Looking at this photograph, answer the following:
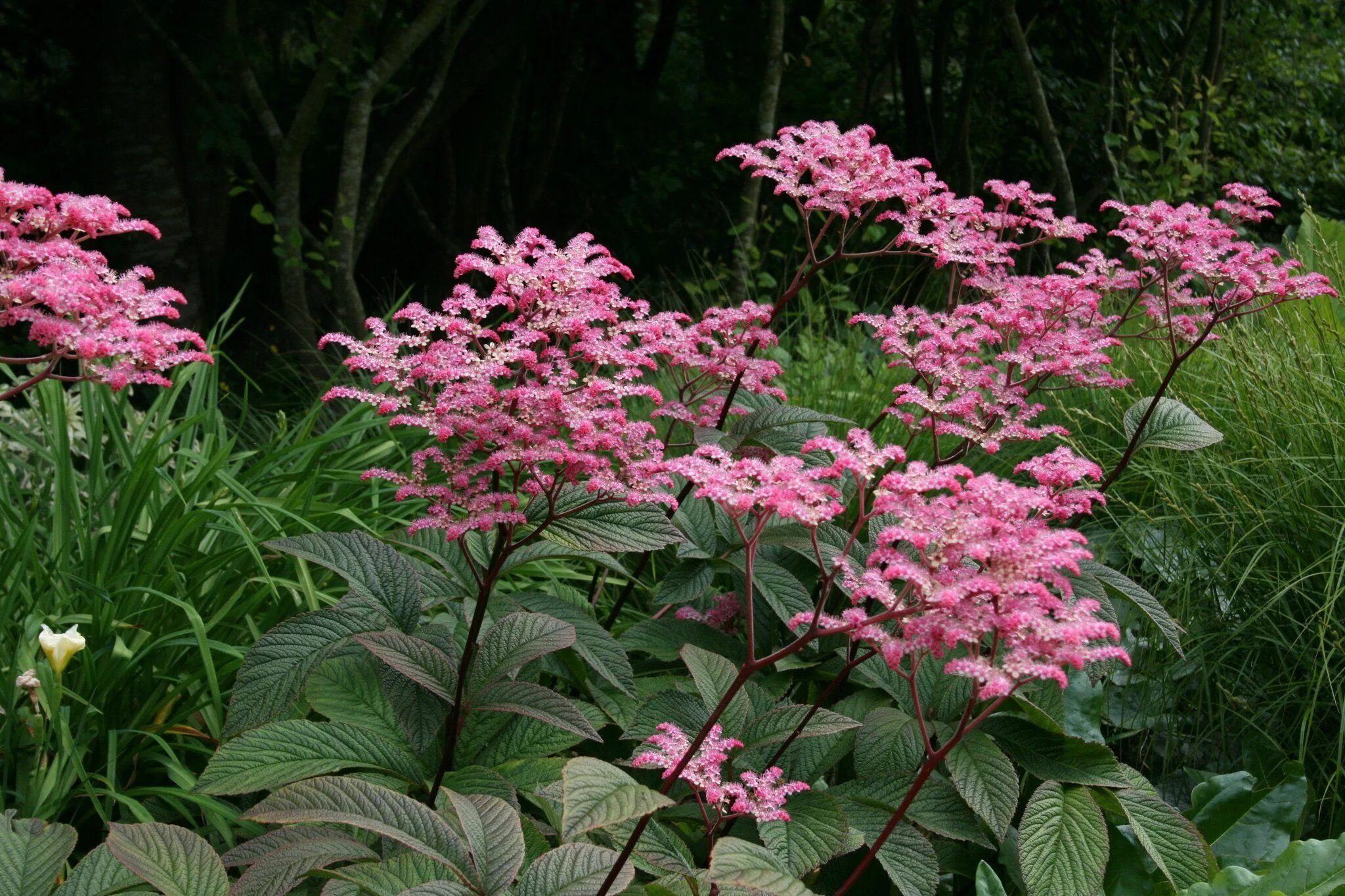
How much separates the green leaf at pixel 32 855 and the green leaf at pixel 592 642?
28.6 inches

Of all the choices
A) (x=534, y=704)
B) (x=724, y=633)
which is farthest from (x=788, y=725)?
(x=724, y=633)

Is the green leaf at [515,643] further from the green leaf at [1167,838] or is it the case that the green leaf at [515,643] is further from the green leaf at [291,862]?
the green leaf at [1167,838]

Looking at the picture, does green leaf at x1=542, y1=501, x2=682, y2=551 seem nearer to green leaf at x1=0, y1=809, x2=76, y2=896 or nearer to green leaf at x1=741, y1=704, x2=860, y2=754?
green leaf at x1=741, y1=704, x2=860, y2=754

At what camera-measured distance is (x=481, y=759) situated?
1.77 metres

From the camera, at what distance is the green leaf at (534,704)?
61.2 inches

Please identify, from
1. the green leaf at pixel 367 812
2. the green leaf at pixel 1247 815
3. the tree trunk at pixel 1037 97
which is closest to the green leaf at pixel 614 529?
the green leaf at pixel 367 812

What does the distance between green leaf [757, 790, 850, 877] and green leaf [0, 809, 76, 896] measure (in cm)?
93

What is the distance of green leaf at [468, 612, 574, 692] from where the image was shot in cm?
165

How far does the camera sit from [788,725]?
1689 mm

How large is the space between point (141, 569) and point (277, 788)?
918 mm

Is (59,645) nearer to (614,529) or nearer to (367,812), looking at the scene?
(367,812)

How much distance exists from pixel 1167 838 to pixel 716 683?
30.8 inches

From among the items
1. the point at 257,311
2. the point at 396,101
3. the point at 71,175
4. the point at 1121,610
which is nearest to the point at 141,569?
the point at 1121,610

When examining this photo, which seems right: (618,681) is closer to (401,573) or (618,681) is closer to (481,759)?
(481,759)
